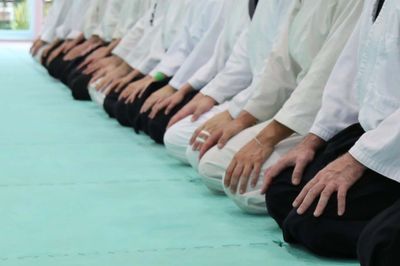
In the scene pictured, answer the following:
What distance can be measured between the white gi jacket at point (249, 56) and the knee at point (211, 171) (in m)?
0.36

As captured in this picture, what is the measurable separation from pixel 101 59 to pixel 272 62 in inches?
146

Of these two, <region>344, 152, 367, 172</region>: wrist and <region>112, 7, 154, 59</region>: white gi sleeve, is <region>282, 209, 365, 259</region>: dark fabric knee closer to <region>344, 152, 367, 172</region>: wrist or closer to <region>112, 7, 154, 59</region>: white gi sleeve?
<region>344, 152, 367, 172</region>: wrist

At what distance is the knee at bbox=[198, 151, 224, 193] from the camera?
352cm

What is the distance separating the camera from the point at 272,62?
356 cm

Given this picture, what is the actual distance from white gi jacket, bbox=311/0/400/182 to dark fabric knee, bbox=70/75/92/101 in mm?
4238

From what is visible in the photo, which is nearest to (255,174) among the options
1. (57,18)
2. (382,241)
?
(382,241)

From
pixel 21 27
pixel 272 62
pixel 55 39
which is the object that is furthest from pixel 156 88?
pixel 21 27

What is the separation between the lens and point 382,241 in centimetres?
219

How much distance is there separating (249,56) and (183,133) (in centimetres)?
51

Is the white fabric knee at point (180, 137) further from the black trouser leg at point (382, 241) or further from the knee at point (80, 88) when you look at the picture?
the knee at point (80, 88)

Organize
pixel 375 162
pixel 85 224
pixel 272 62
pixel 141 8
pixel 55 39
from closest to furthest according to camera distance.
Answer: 1. pixel 375 162
2. pixel 85 224
3. pixel 272 62
4. pixel 141 8
5. pixel 55 39

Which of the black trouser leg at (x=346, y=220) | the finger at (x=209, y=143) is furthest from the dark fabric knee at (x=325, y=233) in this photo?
the finger at (x=209, y=143)

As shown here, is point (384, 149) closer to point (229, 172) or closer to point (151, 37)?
point (229, 172)

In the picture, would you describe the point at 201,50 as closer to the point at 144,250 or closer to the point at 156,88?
the point at 156,88
